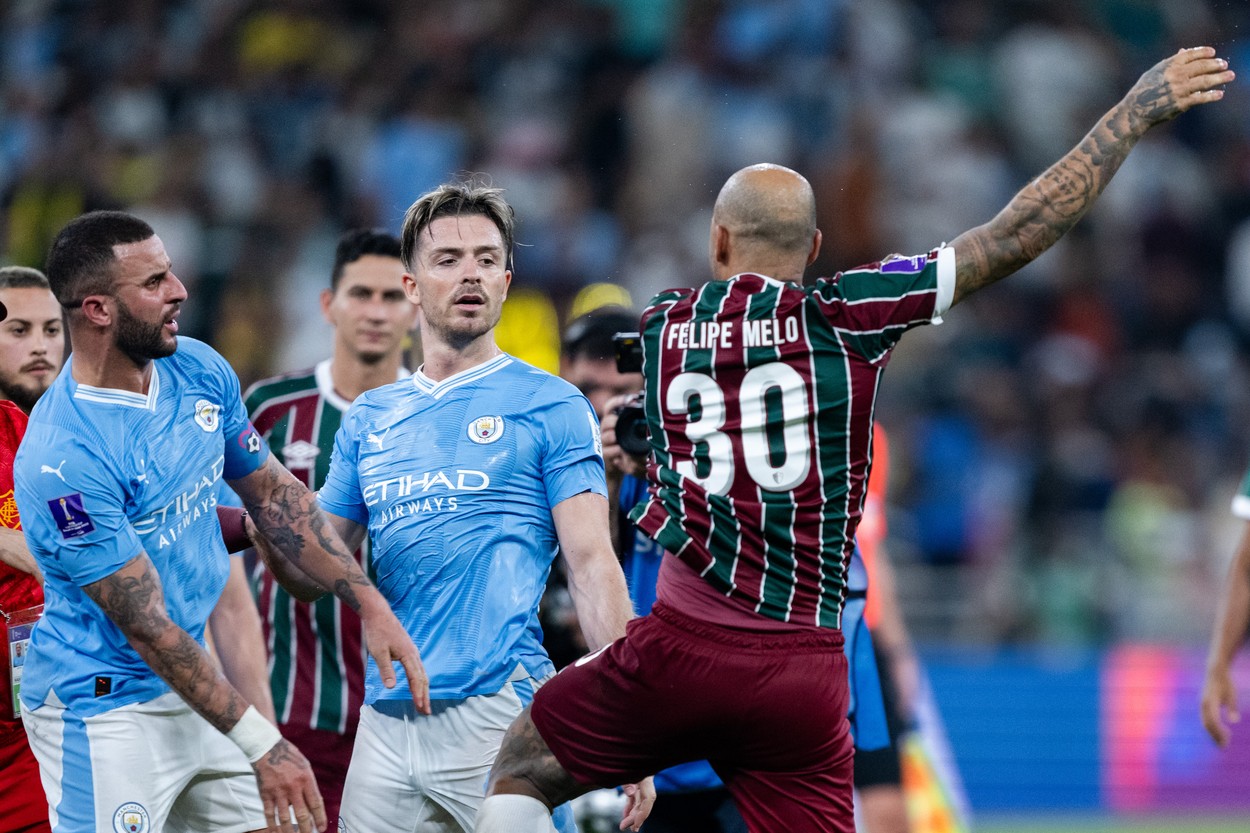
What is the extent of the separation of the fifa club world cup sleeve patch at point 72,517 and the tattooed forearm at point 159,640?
0.14m

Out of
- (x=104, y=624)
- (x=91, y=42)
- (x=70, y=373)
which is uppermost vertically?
(x=91, y=42)

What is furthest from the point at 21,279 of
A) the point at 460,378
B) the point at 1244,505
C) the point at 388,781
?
the point at 1244,505

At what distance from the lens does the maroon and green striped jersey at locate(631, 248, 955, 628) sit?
A: 4.36m

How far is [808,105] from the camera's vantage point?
14.1 m

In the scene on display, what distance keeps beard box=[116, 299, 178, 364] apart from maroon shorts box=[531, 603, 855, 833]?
1441mm

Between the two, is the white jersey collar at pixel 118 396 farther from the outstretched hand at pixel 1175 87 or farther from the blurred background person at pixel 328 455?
the outstretched hand at pixel 1175 87

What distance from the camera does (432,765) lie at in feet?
15.2

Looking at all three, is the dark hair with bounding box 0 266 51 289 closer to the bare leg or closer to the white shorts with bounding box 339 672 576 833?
the white shorts with bounding box 339 672 576 833

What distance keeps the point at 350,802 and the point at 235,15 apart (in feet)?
38.3

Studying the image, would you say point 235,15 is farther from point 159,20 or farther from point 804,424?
point 804,424

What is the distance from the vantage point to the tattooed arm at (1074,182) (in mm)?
4223

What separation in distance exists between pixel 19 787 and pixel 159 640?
117cm

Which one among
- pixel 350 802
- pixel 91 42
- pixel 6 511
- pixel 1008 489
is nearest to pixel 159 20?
pixel 91 42

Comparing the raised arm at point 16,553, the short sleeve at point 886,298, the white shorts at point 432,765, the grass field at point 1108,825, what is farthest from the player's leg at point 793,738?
the grass field at point 1108,825
